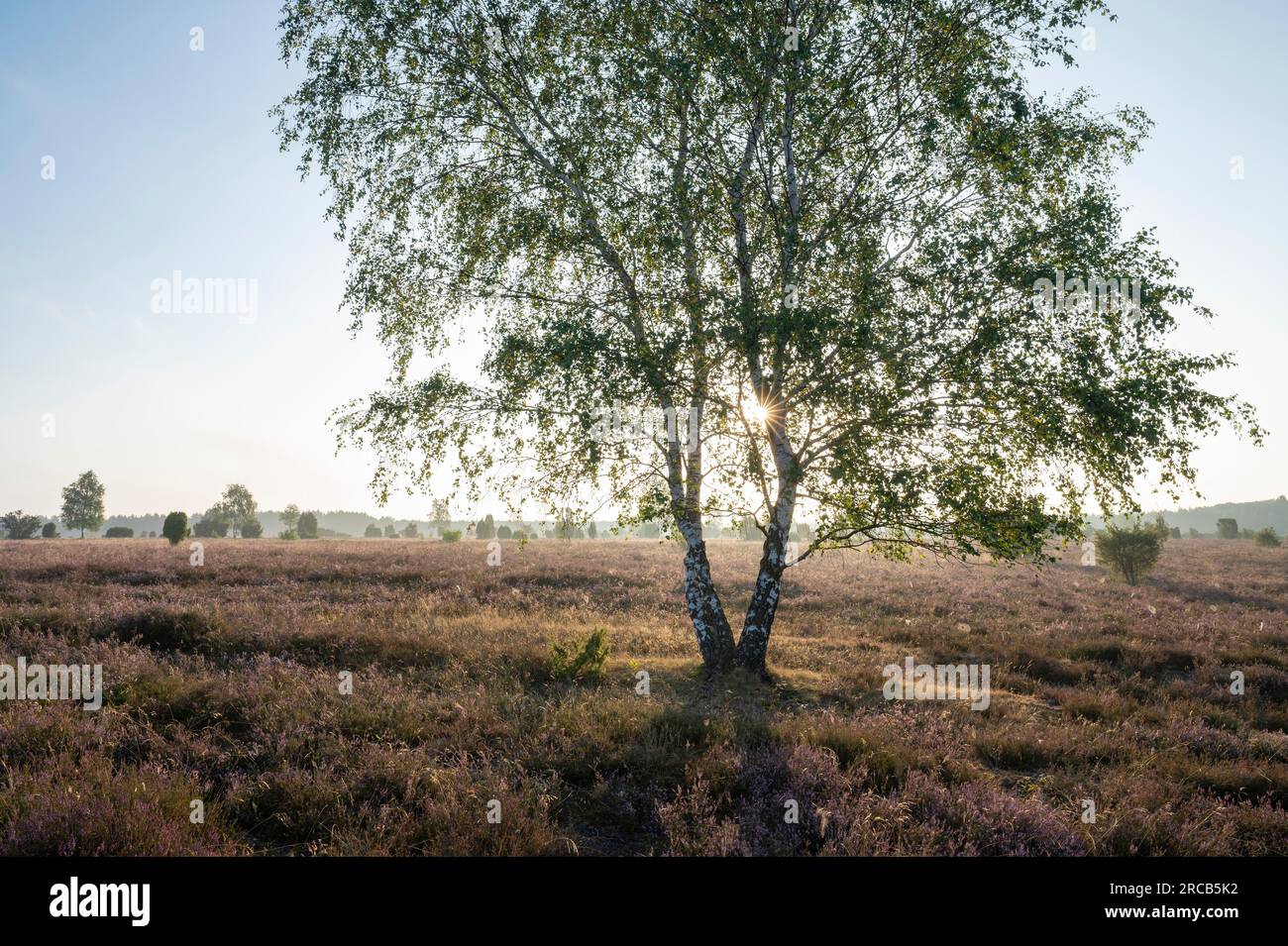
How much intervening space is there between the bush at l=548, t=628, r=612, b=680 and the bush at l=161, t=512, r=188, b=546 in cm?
3911

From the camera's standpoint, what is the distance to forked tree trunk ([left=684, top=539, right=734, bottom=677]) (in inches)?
501

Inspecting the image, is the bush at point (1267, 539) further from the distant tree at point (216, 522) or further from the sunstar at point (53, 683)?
the distant tree at point (216, 522)

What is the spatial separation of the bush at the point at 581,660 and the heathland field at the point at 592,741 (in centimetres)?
14

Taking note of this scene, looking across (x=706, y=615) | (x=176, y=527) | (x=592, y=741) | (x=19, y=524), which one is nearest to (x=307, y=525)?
(x=19, y=524)

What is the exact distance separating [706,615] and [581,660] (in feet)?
9.83

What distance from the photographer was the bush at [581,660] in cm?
1098

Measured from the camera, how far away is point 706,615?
12906 millimetres

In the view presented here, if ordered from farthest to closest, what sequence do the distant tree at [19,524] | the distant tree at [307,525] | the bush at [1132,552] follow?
1. the distant tree at [307,525]
2. the distant tree at [19,524]
3. the bush at [1132,552]

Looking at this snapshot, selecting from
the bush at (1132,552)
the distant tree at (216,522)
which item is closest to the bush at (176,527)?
the distant tree at (216,522)
